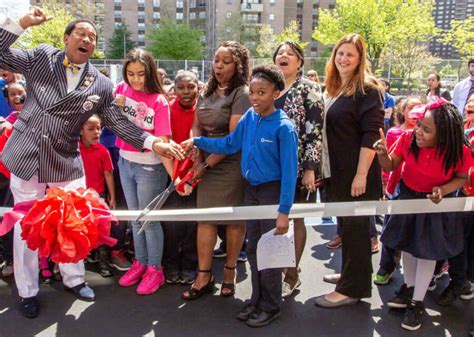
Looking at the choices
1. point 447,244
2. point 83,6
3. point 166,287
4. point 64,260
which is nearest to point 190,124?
point 166,287

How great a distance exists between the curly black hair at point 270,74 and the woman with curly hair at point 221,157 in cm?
38

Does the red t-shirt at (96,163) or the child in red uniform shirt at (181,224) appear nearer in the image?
the child in red uniform shirt at (181,224)

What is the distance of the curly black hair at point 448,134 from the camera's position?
3.08m

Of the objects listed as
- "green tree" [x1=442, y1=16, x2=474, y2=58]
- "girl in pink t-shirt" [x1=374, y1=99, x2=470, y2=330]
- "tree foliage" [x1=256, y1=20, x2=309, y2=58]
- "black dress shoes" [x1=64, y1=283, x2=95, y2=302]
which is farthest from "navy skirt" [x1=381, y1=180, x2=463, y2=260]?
"tree foliage" [x1=256, y1=20, x2=309, y2=58]

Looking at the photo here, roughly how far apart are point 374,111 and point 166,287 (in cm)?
227

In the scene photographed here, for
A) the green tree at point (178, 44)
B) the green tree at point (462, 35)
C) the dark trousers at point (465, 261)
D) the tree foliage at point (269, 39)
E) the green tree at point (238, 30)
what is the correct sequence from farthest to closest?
the green tree at point (238, 30) < the green tree at point (178, 44) < the tree foliage at point (269, 39) < the green tree at point (462, 35) < the dark trousers at point (465, 261)

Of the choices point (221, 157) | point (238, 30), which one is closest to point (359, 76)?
point (221, 157)

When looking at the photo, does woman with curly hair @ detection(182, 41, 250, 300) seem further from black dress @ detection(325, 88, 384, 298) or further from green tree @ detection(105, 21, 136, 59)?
green tree @ detection(105, 21, 136, 59)

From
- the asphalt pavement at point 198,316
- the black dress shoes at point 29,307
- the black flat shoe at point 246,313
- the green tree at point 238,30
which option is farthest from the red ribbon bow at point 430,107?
the green tree at point 238,30

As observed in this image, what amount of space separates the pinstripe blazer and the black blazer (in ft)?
4.75

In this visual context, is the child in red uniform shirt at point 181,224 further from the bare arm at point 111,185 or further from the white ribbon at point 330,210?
the white ribbon at point 330,210

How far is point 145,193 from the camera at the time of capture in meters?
3.81

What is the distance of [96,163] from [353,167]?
229cm

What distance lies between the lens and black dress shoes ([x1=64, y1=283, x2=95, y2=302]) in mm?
3716
